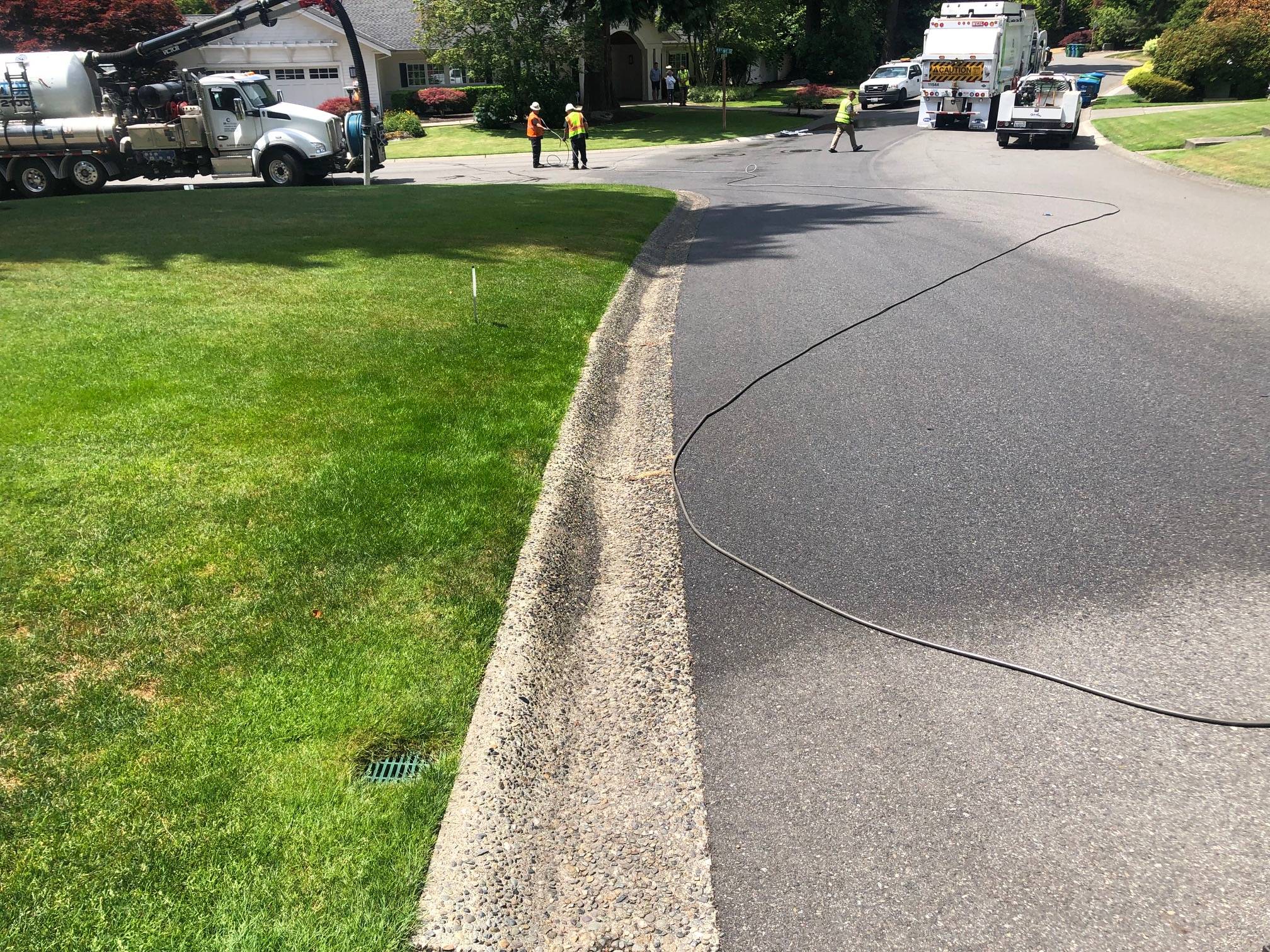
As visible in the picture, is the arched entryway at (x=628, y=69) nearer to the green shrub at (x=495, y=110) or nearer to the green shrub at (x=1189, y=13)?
the green shrub at (x=495, y=110)

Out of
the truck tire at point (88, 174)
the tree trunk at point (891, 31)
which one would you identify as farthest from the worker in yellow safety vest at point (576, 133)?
the tree trunk at point (891, 31)

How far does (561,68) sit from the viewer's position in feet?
131

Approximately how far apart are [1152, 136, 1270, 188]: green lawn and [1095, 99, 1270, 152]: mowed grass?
1976 mm

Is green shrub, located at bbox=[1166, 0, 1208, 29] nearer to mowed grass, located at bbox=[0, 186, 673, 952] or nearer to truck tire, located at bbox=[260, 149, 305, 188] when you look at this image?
truck tire, located at bbox=[260, 149, 305, 188]

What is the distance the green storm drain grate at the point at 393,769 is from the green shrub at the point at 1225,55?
142 feet

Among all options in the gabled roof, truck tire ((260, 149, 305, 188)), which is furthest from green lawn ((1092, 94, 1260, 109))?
truck tire ((260, 149, 305, 188))

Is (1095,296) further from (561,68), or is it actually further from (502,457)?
(561,68)

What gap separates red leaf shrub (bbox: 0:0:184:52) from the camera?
3956 cm

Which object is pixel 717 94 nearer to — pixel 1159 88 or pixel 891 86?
pixel 891 86

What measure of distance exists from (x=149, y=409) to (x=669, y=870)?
508 centimetres

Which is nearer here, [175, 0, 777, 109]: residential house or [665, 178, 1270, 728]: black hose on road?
[665, 178, 1270, 728]: black hose on road

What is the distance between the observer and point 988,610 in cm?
448

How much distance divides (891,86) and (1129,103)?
409 inches

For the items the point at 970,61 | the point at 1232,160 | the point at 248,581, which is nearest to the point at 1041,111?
the point at 970,61
